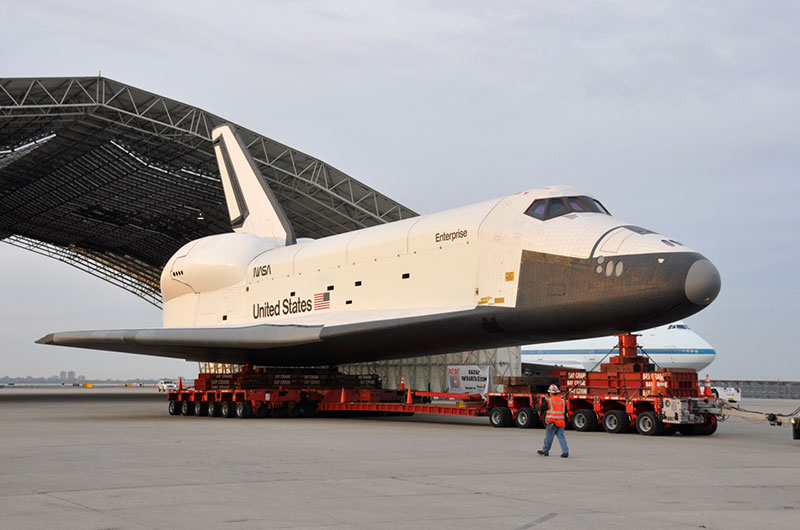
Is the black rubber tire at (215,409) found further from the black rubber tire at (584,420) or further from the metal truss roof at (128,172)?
the metal truss roof at (128,172)

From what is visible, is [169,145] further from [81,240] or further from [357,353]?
[81,240]

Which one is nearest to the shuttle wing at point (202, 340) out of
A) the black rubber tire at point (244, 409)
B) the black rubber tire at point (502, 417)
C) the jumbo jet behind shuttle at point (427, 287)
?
the jumbo jet behind shuttle at point (427, 287)

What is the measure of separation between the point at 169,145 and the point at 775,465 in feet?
78.3

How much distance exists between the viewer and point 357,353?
16453 mm

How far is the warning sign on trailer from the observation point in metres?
30.0

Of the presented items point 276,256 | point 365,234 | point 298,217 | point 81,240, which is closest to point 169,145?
point 298,217

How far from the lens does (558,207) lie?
13.1 metres

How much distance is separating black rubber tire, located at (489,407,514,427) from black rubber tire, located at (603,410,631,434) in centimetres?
200

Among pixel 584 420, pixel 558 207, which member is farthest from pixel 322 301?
pixel 584 420

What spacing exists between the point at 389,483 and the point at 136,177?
28.4 metres

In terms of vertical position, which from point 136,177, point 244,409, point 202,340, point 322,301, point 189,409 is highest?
point 136,177

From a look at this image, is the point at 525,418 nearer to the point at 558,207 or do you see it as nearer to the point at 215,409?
the point at 558,207

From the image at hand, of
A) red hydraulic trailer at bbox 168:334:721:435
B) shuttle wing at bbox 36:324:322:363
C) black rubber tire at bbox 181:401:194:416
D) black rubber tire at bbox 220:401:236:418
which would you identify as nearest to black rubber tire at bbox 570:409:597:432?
red hydraulic trailer at bbox 168:334:721:435

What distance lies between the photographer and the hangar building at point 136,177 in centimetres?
2528
